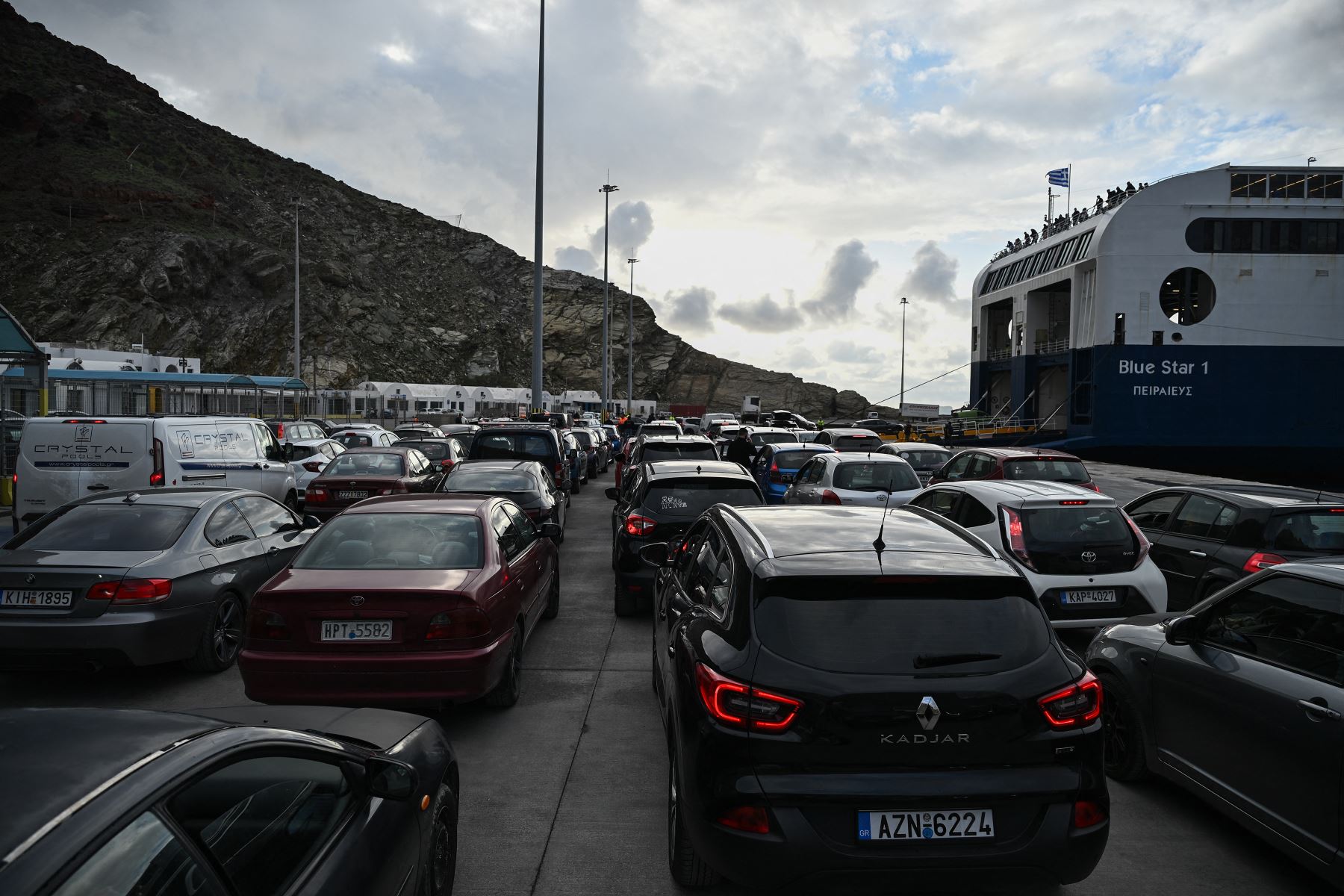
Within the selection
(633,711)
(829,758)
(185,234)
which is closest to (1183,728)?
(829,758)

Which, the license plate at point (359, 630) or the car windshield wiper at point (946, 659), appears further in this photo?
the license plate at point (359, 630)

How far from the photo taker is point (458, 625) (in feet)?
18.8

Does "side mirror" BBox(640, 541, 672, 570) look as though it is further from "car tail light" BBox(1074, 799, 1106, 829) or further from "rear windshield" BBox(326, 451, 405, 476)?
"rear windshield" BBox(326, 451, 405, 476)

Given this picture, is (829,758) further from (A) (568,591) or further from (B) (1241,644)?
(A) (568,591)

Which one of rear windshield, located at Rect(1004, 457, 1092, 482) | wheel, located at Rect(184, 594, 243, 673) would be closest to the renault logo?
wheel, located at Rect(184, 594, 243, 673)

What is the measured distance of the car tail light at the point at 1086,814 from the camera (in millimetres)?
3301

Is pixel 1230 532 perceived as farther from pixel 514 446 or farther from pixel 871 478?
pixel 514 446

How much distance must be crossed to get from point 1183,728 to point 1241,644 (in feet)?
1.78

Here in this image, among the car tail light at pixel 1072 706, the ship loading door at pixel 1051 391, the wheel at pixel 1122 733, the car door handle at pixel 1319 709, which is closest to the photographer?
the car tail light at pixel 1072 706

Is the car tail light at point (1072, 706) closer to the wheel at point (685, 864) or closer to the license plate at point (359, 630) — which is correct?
the wheel at point (685, 864)

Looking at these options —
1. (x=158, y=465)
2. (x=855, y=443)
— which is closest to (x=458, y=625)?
(x=158, y=465)

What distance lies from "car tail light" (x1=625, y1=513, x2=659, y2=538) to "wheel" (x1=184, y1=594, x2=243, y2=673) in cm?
353

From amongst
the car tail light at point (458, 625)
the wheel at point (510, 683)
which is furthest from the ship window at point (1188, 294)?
the car tail light at point (458, 625)

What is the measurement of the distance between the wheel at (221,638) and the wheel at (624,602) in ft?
11.4
